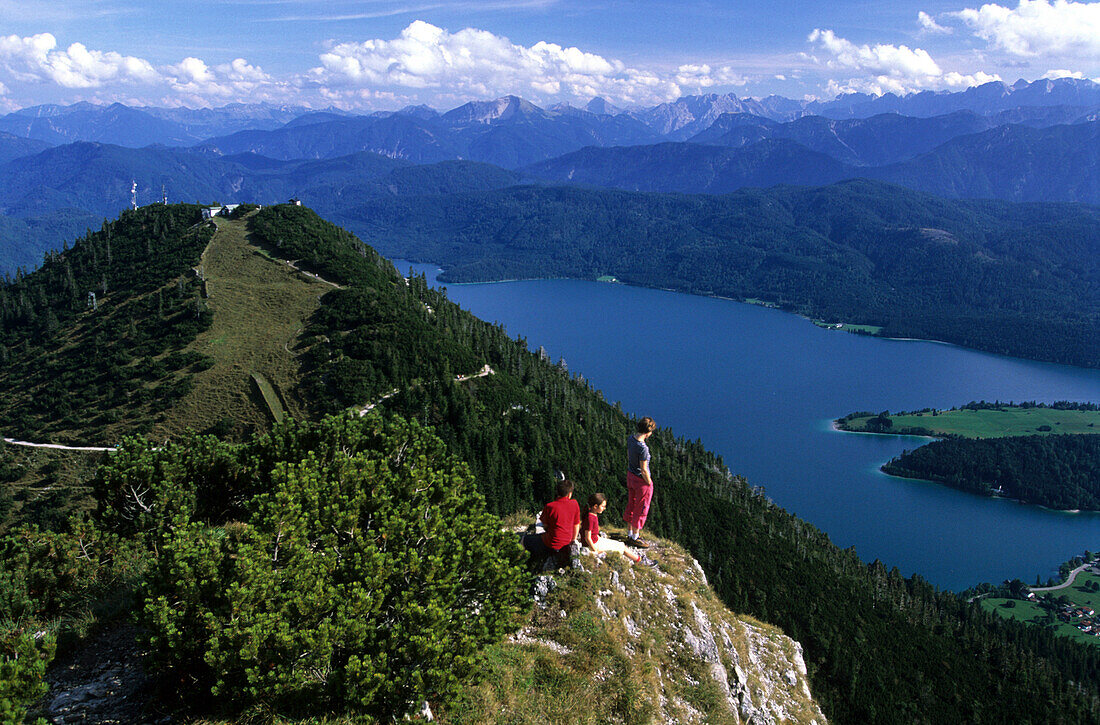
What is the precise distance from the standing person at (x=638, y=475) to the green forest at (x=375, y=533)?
473cm

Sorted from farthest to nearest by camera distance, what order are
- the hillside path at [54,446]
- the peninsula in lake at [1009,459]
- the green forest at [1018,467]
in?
the peninsula in lake at [1009,459] → the green forest at [1018,467] → the hillside path at [54,446]

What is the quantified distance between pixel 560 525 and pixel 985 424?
217763 mm

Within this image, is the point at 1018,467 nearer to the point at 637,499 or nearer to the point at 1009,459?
the point at 1009,459

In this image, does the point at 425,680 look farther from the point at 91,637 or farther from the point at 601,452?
the point at 601,452

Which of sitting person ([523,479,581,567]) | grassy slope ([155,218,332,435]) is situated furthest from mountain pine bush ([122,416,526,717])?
grassy slope ([155,218,332,435])

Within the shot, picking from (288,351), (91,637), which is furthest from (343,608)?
(288,351)

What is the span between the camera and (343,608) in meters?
13.1

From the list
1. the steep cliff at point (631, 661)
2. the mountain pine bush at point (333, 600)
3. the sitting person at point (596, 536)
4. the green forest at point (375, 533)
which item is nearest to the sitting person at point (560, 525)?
the sitting person at point (596, 536)

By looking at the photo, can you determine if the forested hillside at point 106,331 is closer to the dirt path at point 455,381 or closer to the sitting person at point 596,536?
the dirt path at point 455,381

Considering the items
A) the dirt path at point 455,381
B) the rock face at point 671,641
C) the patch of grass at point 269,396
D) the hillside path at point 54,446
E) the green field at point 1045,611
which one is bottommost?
the green field at point 1045,611

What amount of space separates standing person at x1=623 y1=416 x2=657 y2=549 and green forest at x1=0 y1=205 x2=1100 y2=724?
4.73 m

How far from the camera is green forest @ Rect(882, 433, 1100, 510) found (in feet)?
508

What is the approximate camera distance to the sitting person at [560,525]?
716 inches

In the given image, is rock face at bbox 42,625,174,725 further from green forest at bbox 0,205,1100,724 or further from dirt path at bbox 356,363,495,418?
dirt path at bbox 356,363,495,418
